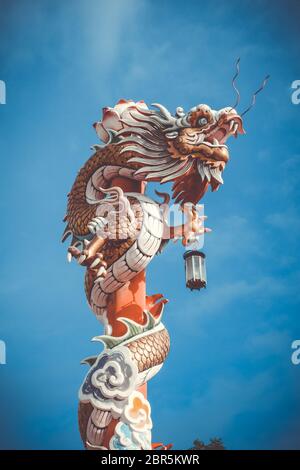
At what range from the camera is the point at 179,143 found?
841 cm

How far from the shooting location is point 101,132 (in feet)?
29.3

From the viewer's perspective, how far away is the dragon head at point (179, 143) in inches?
332

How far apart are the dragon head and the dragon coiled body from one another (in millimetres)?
13

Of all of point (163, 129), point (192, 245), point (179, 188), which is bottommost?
point (192, 245)

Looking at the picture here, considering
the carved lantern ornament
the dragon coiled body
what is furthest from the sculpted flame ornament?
the carved lantern ornament

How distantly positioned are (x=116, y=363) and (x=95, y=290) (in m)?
1.01

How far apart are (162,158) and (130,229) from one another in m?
1.07

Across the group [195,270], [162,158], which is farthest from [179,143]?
[195,270]

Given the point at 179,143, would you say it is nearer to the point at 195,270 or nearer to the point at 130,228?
the point at 130,228

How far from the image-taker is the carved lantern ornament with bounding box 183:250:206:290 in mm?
7805

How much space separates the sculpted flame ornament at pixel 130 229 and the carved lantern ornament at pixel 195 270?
0.52m

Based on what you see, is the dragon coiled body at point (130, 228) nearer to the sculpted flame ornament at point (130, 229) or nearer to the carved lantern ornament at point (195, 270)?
the sculpted flame ornament at point (130, 229)
